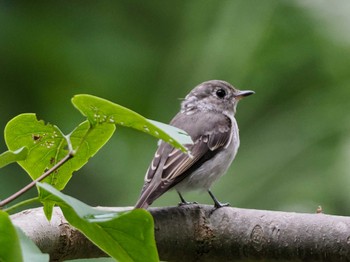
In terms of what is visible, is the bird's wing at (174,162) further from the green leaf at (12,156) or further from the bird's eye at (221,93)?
the green leaf at (12,156)

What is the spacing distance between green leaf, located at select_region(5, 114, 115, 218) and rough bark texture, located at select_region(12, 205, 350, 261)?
1.90ft

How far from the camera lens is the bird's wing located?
13.3 ft

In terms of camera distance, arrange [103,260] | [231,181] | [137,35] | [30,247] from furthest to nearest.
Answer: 1. [137,35]
2. [231,181]
3. [103,260]
4. [30,247]

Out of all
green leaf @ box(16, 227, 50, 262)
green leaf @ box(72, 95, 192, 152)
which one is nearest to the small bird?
green leaf @ box(72, 95, 192, 152)

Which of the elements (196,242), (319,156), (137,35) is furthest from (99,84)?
(196,242)

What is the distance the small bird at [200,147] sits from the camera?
4.23 m

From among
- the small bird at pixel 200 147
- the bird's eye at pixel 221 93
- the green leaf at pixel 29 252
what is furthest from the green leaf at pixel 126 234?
the bird's eye at pixel 221 93

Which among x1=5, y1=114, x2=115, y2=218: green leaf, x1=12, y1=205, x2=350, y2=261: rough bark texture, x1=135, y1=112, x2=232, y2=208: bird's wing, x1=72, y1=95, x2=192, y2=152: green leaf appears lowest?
x1=135, y1=112, x2=232, y2=208: bird's wing

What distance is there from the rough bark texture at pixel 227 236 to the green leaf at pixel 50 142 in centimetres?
58

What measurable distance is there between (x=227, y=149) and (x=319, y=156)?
0.56 m

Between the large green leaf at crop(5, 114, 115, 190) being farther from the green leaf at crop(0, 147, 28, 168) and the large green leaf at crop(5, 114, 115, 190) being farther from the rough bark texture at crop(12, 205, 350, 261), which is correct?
the rough bark texture at crop(12, 205, 350, 261)

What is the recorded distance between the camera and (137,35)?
5.92m

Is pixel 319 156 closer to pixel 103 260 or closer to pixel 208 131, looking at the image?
pixel 208 131

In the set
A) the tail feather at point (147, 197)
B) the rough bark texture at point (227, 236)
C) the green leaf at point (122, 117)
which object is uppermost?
the green leaf at point (122, 117)
